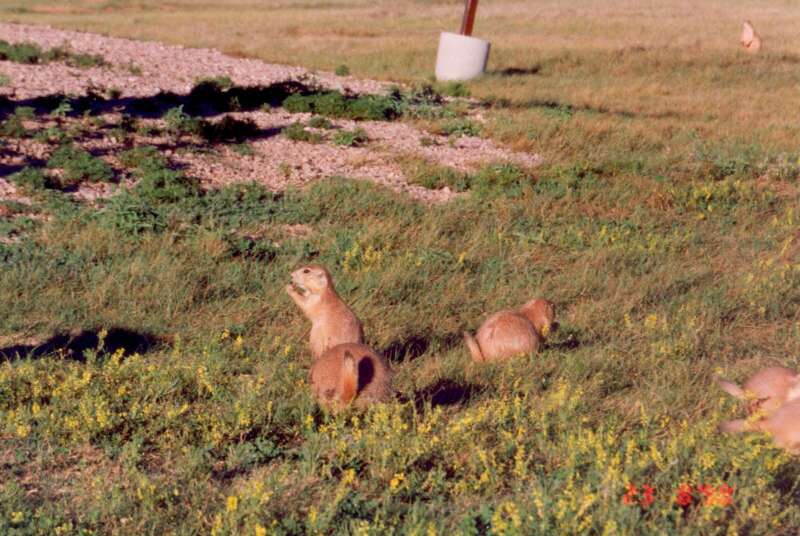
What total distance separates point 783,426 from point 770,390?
42 cm

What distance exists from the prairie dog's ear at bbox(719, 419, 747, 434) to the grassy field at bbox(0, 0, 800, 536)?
Answer: 11 cm

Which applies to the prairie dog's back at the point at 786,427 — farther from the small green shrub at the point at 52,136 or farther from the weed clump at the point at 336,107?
the weed clump at the point at 336,107

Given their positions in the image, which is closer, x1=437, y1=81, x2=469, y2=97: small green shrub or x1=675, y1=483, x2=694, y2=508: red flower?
x1=675, y1=483, x2=694, y2=508: red flower

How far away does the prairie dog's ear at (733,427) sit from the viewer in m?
4.77

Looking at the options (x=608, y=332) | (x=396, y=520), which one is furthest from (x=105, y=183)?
(x=396, y=520)

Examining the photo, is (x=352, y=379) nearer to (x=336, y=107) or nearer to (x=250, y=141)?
(x=250, y=141)

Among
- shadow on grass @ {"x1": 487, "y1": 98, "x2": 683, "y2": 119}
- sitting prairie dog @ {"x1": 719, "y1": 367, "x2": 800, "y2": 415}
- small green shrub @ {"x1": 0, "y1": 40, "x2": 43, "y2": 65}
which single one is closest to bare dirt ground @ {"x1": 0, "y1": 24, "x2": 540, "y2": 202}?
small green shrub @ {"x1": 0, "y1": 40, "x2": 43, "y2": 65}

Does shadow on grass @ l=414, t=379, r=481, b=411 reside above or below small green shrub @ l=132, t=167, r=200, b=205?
above

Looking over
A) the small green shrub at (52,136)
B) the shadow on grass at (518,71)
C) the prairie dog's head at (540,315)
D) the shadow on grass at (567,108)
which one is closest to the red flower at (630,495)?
the prairie dog's head at (540,315)

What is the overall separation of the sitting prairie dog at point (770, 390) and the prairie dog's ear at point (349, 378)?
1996mm

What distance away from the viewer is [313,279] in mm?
5836

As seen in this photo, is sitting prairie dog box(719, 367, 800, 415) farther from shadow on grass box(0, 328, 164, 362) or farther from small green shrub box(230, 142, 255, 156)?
small green shrub box(230, 142, 255, 156)

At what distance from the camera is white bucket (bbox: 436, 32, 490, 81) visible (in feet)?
62.4

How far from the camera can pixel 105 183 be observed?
9.72m
